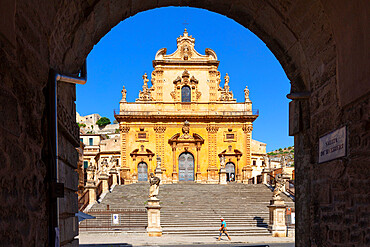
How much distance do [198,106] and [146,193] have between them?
13389mm

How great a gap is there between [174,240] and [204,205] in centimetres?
831

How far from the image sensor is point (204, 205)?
26984mm

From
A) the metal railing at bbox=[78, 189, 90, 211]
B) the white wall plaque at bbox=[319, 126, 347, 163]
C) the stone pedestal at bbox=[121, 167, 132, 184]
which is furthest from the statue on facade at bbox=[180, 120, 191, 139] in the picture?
the white wall plaque at bbox=[319, 126, 347, 163]

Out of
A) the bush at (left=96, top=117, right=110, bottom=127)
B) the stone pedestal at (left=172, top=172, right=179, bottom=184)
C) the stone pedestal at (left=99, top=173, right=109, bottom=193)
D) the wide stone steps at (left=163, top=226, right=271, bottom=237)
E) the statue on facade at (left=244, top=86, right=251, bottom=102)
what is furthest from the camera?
the bush at (left=96, top=117, right=110, bottom=127)

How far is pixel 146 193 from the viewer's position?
3106 centimetres

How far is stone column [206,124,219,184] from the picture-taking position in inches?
1569

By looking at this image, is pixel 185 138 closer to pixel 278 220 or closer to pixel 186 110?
pixel 186 110

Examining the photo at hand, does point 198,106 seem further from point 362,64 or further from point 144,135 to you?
point 362,64

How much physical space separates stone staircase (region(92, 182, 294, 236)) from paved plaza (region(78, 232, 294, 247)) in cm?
123

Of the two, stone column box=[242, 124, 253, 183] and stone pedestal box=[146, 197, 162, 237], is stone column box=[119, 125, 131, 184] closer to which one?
stone column box=[242, 124, 253, 183]

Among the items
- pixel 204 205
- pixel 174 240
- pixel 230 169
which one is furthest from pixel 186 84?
pixel 174 240

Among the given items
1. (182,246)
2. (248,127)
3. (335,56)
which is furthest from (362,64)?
(248,127)

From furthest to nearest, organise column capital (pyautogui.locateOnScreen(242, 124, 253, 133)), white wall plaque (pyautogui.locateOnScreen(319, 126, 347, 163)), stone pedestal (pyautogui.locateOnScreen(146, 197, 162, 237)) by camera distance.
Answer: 1. column capital (pyautogui.locateOnScreen(242, 124, 253, 133))
2. stone pedestal (pyautogui.locateOnScreen(146, 197, 162, 237))
3. white wall plaque (pyautogui.locateOnScreen(319, 126, 347, 163))

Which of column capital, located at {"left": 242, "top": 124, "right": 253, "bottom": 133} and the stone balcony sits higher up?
the stone balcony
